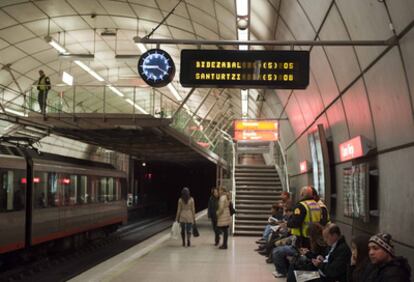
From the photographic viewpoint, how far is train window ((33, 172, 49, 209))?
12258 millimetres

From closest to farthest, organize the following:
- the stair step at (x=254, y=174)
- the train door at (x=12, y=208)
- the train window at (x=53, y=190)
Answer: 1. the train door at (x=12, y=208)
2. the train window at (x=53, y=190)
3. the stair step at (x=254, y=174)

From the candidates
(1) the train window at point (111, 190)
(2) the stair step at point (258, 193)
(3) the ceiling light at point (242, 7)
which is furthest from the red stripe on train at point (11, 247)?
(2) the stair step at point (258, 193)

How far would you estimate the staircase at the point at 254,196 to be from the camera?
17.4 meters

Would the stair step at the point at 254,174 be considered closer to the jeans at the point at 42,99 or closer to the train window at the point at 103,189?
the train window at the point at 103,189

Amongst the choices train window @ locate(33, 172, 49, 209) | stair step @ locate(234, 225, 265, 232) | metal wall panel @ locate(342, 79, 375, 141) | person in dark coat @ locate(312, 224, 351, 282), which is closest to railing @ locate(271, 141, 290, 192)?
stair step @ locate(234, 225, 265, 232)

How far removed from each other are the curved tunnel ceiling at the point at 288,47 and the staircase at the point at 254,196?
1.52 m

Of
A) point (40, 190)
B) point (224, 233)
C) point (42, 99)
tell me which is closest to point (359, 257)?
point (224, 233)

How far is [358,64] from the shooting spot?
7.85 m

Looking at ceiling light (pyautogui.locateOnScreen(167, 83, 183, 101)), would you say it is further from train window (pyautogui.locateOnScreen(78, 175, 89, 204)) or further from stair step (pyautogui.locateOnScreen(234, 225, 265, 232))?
train window (pyautogui.locateOnScreen(78, 175, 89, 204))

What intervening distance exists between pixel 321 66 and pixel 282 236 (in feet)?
11.1

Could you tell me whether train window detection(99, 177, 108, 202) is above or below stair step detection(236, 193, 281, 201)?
above

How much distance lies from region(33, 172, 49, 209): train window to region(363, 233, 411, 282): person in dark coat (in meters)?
9.19

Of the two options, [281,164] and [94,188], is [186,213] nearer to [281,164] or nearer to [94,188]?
[94,188]

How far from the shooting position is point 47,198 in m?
12.9
